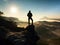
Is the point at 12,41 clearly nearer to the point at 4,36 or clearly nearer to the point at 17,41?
the point at 17,41

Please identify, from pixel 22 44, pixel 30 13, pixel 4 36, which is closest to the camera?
pixel 22 44

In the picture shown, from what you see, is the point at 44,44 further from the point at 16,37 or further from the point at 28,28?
the point at 16,37

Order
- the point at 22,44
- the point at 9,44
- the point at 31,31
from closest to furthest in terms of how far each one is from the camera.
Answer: the point at 22,44 → the point at 9,44 → the point at 31,31

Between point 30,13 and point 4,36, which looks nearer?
point 4,36

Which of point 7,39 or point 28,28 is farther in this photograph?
point 28,28

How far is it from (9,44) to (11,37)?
1791 millimetres

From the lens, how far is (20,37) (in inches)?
1209

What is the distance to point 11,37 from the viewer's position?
30766 mm

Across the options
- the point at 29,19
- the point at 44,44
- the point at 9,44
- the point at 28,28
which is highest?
the point at 29,19

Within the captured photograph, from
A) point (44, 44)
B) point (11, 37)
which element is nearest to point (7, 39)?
point (11, 37)

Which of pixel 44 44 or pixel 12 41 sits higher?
pixel 12 41

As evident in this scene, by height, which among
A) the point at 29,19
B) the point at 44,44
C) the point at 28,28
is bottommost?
the point at 44,44

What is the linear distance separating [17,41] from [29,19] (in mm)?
9958

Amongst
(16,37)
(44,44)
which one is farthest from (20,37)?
(44,44)
